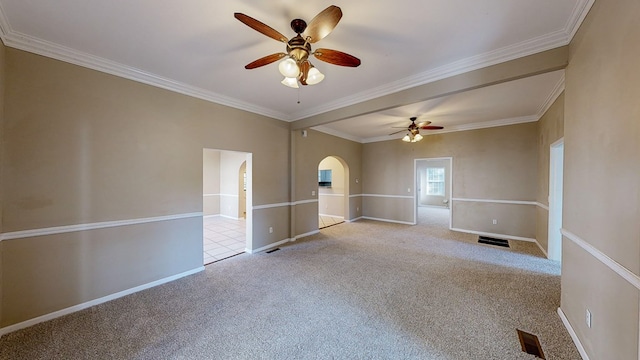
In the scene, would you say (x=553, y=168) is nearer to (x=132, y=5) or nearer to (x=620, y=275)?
(x=620, y=275)

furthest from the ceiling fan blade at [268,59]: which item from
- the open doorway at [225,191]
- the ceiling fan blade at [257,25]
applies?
the open doorway at [225,191]

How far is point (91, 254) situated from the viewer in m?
2.58

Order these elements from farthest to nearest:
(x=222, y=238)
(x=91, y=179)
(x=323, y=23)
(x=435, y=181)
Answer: (x=435, y=181), (x=222, y=238), (x=91, y=179), (x=323, y=23)

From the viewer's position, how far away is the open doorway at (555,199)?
3.71 meters

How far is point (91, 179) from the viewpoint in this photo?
257cm

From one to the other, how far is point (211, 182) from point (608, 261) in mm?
8880

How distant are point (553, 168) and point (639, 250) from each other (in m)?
3.47

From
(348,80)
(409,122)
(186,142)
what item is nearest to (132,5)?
(186,142)

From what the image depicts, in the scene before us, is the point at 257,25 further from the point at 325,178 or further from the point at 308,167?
the point at 325,178

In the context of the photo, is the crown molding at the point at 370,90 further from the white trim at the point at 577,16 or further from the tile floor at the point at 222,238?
the tile floor at the point at 222,238

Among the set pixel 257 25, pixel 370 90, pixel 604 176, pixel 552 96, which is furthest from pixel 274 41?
pixel 552 96

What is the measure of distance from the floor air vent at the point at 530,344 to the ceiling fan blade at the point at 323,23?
3115 mm

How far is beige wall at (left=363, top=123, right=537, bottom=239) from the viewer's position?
5035 mm

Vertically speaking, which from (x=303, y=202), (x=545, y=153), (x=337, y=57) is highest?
(x=337, y=57)
